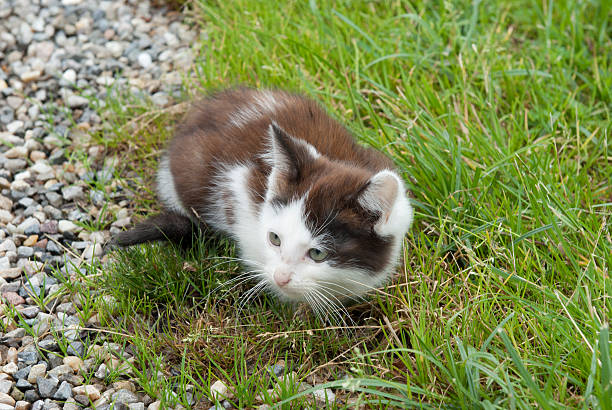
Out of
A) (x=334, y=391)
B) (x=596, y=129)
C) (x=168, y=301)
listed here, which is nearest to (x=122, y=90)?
(x=168, y=301)

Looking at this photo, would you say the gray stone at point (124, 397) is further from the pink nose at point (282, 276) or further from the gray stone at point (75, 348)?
the pink nose at point (282, 276)

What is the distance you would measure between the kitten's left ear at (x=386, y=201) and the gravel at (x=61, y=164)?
1348 millimetres

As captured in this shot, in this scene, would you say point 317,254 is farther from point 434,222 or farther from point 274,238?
point 434,222

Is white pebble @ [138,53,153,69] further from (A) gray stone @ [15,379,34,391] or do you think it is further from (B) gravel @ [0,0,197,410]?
(A) gray stone @ [15,379,34,391]

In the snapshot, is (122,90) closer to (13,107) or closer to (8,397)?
(13,107)

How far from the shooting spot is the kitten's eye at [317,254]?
9.87 feet

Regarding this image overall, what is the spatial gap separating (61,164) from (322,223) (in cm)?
230

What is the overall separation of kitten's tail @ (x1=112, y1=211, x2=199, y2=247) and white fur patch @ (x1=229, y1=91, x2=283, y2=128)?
610 mm

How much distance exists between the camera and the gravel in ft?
10.1

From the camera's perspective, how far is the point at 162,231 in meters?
3.47

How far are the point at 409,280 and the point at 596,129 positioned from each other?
1.70 m

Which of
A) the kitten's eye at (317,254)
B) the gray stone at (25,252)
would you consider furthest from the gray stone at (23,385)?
the kitten's eye at (317,254)

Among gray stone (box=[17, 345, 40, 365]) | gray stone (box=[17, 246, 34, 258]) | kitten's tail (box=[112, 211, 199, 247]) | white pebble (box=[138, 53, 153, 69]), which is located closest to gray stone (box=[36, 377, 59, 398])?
gray stone (box=[17, 345, 40, 365])

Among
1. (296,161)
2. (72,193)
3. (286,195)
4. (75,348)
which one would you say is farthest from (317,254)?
(72,193)
